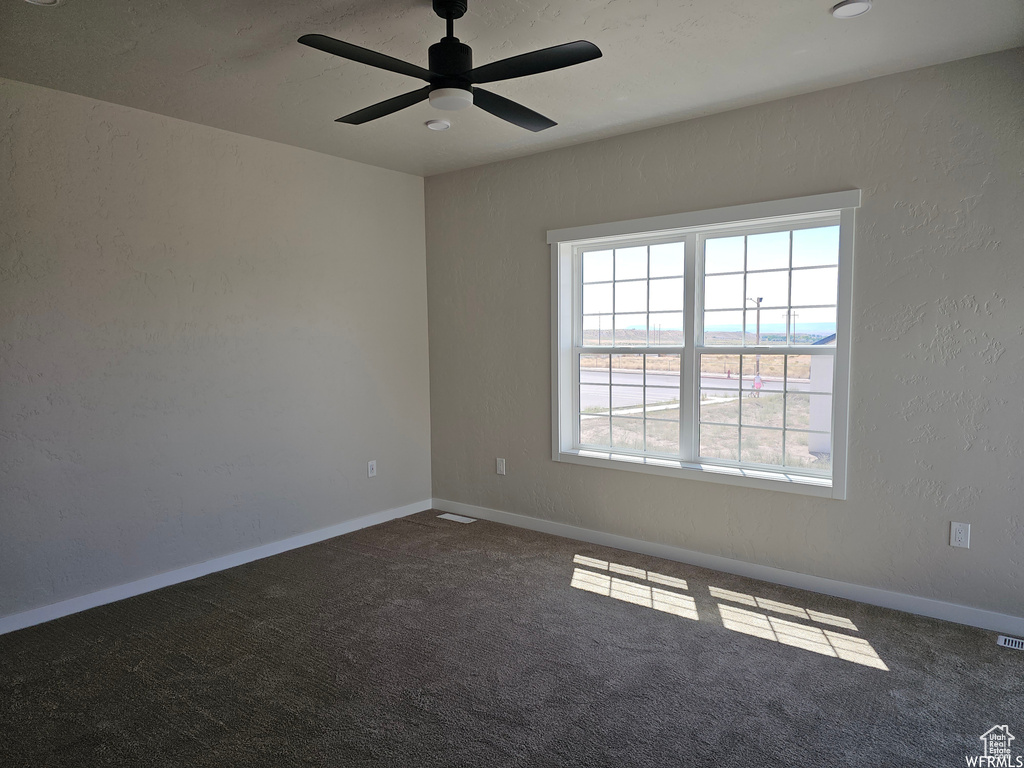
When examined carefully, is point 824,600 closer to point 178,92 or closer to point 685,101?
point 685,101

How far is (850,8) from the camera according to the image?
2.37 meters

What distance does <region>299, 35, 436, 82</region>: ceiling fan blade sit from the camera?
1956 millimetres

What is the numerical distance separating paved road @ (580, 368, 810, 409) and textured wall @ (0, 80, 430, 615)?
1.56 m

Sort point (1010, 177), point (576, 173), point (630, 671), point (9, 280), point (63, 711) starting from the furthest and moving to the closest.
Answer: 1. point (576, 173)
2. point (9, 280)
3. point (1010, 177)
4. point (630, 671)
5. point (63, 711)

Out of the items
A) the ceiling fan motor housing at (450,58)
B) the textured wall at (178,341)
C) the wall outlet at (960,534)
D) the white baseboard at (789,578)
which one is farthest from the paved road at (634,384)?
the ceiling fan motor housing at (450,58)

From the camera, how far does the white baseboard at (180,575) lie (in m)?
3.11

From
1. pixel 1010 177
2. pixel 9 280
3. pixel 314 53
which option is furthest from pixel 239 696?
pixel 1010 177

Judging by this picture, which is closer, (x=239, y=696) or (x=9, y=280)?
(x=239, y=696)

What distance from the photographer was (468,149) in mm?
4234

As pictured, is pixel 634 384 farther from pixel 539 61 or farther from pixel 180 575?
pixel 180 575

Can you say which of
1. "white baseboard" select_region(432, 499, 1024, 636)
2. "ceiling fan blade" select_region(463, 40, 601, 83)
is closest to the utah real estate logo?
"white baseboard" select_region(432, 499, 1024, 636)

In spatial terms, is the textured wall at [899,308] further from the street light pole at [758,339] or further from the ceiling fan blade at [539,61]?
the ceiling fan blade at [539,61]

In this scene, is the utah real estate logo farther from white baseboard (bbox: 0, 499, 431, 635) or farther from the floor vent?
white baseboard (bbox: 0, 499, 431, 635)

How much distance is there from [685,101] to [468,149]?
151 cm
